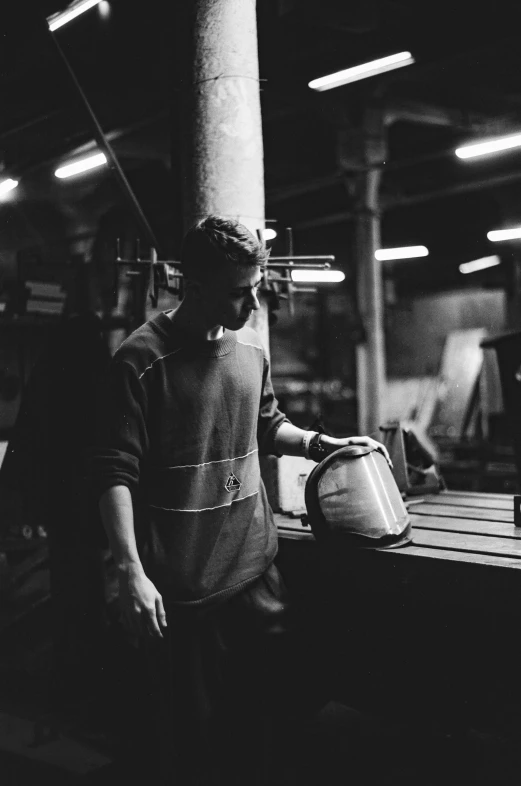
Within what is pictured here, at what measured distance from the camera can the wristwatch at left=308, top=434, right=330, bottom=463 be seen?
268 centimetres

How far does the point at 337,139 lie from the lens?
10.9 meters

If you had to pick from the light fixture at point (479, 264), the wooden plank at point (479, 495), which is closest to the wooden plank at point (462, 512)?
the wooden plank at point (479, 495)

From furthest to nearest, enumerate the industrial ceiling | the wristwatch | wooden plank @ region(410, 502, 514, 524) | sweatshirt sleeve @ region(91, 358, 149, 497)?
the industrial ceiling < wooden plank @ region(410, 502, 514, 524) < the wristwatch < sweatshirt sleeve @ region(91, 358, 149, 497)

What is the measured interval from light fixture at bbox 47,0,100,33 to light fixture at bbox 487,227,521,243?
9.47 meters

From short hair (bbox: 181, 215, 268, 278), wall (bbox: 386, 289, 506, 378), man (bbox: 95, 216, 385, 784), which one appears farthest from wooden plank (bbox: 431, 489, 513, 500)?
wall (bbox: 386, 289, 506, 378)

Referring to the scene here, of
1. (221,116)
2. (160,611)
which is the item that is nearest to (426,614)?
(160,611)

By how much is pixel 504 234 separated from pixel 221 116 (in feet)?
33.8

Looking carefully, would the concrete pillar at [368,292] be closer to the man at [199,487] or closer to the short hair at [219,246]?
the man at [199,487]

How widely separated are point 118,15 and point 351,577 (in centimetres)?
406

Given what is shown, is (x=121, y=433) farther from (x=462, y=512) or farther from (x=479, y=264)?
(x=479, y=264)

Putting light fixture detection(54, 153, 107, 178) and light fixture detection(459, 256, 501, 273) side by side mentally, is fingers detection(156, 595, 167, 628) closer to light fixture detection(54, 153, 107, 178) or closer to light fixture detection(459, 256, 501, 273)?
light fixture detection(54, 153, 107, 178)

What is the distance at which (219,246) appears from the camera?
7.40 feet

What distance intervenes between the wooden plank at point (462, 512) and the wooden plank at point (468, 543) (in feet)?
→ 1.03

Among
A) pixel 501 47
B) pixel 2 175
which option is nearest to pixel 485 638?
pixel 2 175
